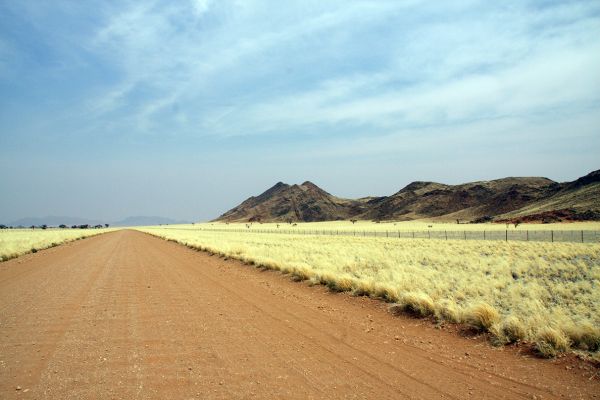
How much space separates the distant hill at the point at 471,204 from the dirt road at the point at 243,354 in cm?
8944

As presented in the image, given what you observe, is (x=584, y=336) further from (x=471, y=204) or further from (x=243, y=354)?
(x=471, y=204)

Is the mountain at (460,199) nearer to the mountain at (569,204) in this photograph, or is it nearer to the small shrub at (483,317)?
the mountain at (569,204)

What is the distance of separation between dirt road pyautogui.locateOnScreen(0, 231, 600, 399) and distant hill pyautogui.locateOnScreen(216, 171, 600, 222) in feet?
293

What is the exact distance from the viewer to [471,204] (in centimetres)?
14025

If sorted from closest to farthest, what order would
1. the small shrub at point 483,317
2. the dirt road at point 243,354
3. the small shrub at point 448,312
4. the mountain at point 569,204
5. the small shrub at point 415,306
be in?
the dirt road at point 243,354
the small shrub at point 483,317
the small shrub at point 448,312
the small shrub at point 415,306
the mountain at point 569,204

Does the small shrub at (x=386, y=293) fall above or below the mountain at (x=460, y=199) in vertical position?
below

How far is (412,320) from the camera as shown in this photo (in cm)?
1015

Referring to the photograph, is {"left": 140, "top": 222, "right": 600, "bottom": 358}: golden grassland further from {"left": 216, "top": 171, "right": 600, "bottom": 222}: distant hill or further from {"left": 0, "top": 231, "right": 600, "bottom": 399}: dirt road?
{"left": 216, "top": 171, "right": 600, "bottom": 222}: distant hill

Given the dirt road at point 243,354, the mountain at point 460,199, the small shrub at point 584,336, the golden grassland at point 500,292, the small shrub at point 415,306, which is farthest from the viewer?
the mountain at point 460,199

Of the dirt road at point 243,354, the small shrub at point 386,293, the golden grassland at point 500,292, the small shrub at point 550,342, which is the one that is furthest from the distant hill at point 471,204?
the dirt road at point 243,354

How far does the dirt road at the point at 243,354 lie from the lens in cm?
562

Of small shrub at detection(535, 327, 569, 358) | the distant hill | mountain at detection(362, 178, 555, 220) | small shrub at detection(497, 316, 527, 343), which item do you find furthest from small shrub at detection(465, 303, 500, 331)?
mountain at detection(362, 178, 555, 220)

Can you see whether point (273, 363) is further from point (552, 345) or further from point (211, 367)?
point (552, 345)

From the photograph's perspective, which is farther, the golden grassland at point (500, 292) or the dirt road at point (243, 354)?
the golden grassland at point (500, 292)
